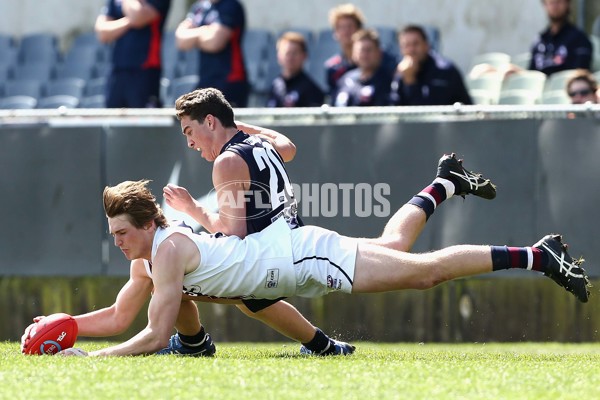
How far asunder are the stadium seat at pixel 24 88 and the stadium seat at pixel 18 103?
0.38 feet

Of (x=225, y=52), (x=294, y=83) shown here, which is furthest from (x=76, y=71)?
(x=294, y=83)

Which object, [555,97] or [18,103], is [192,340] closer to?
[555,97]

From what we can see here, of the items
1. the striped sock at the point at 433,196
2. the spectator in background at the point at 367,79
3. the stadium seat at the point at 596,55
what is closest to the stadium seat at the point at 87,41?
the spectator in background at the point at 367,79

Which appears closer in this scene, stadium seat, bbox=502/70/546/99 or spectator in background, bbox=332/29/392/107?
spectator in background, bbox=332/29/392/107

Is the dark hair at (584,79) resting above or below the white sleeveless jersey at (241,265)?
above

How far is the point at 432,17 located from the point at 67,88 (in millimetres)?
4422

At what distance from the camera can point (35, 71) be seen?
14.8 metres

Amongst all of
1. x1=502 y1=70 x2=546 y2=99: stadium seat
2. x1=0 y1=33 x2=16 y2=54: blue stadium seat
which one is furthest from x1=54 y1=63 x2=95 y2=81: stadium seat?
x1=502 y1=70 x2=546 y2=99: stadium seat

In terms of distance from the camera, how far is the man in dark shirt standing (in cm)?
1131

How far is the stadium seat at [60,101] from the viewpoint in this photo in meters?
13.7

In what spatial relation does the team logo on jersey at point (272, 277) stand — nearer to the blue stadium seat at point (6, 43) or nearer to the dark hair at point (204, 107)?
the dark hair at point (204, 107)

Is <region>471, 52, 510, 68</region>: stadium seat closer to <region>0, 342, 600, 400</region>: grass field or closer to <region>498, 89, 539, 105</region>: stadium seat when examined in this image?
<region>498, 89, 539, 105</region>: stadium seat

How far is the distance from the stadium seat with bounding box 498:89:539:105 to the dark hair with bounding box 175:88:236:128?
4355 millimetres

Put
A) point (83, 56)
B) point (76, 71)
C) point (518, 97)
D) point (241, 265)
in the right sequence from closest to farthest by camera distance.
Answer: point (241, 265)
point (518, 97)
point (76, 71)
point (83, 56)
